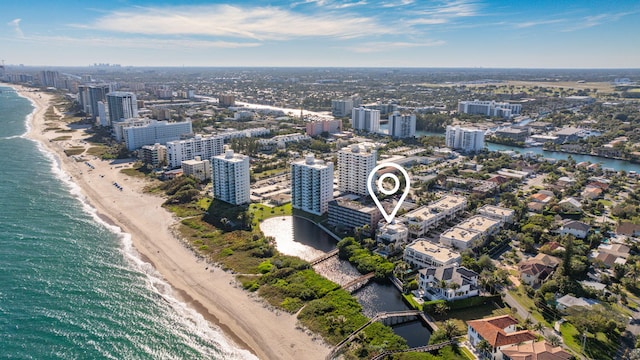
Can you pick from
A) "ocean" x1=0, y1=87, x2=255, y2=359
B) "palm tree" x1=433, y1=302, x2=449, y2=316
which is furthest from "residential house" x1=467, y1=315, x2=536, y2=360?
"ocean" x1=0, y1=87, x2=255, y2=359

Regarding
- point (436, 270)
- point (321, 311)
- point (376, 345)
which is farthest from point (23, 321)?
point (436, 270)

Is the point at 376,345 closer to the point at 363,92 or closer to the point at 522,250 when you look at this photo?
the point at 522,250

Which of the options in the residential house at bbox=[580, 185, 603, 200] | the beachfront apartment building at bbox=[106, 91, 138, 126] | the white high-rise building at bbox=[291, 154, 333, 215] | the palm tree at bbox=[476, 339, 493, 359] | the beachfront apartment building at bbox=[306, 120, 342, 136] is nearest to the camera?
the palm tree at bbox=[476, 339, 493, 359]

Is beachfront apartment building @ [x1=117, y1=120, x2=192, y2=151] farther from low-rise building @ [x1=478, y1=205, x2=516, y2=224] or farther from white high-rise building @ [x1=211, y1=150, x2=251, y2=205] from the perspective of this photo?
low-rise building @ [x1=478, y1=205, x2=516, y2=224]

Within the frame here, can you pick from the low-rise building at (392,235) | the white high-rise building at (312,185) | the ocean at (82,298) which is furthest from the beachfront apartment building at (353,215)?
the ocean at (82,298)

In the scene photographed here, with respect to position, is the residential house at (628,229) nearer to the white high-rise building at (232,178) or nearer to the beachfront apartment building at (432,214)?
the beachfront apartment building at (432,214)

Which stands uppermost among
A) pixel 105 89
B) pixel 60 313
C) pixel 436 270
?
pixel 105 89
